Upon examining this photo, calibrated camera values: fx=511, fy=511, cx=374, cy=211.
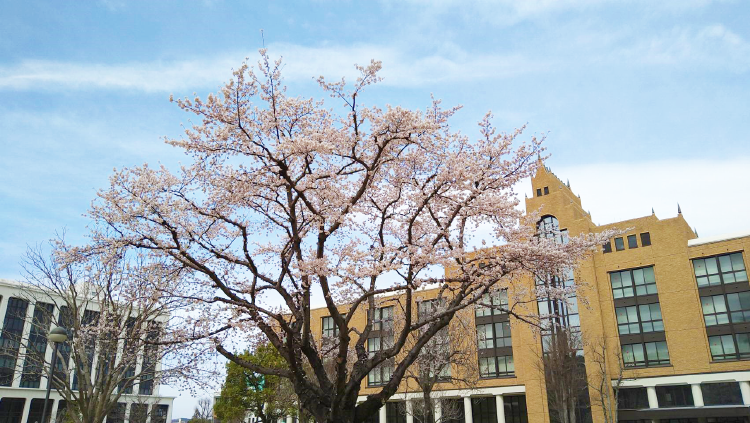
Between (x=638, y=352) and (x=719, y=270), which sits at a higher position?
(x=719, y=270)

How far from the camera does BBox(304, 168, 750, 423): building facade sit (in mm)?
34312

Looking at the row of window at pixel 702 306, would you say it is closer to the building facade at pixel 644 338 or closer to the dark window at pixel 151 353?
the building facade at pixel 644 338

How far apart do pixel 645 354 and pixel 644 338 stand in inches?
44.1

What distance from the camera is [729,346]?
3444cm

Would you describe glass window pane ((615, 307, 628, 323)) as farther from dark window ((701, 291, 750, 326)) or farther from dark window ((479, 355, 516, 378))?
dark window ((479, 355, 516, 378))

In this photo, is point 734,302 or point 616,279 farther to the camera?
point 616,279

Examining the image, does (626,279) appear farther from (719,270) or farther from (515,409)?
(515,409)

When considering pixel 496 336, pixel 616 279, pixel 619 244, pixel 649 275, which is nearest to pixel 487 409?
pixel 496 336

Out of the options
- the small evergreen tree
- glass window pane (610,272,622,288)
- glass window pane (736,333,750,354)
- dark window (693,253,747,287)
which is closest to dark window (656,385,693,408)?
glass window pane (736,333,750,354)

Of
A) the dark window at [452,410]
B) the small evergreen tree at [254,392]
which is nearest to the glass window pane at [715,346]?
the dark window at [452,410]

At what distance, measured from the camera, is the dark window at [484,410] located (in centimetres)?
4194

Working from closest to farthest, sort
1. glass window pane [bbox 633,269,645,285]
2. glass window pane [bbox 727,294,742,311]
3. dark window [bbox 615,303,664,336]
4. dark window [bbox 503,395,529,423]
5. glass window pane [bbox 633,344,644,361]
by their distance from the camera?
glass window pane [bbox 727,294,742,311], glass window pane [bbox 633,344,644,361], dark window [bbox 615,303,664,336], glass window pane [bbox 633,269,645,285], dark window [bbox 503,395,529,423]

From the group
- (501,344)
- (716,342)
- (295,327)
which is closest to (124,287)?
(295,327)

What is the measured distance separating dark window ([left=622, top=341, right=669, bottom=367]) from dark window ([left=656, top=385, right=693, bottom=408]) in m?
1.74
